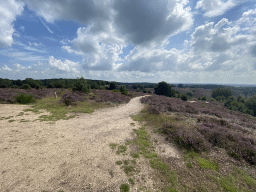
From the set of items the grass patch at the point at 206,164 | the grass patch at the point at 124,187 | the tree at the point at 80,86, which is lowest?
the grass patch at the point at 206,164

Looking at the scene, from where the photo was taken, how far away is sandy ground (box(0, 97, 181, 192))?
14.7 feet

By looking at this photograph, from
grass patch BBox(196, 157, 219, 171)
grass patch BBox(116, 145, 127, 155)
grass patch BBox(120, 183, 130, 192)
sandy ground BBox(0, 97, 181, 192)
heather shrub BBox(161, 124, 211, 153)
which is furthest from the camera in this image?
heather shrub BBox(161, 124, 211, 153)

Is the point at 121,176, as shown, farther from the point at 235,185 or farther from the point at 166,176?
the point at 235,185

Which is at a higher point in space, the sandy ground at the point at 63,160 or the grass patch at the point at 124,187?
the sandy ground at the point at 63,160

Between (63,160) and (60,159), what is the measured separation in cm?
24

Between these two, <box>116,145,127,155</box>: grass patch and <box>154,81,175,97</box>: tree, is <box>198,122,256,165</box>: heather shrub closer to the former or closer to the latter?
<box>116,145,127,155</box>: grass patch

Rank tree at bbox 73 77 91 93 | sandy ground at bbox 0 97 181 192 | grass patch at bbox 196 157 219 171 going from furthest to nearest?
1. tree at bbox 73 77 91 93
2. grass patch at bbox 196 157 219 171
3. sandy ground at bbox 0 97 181 192

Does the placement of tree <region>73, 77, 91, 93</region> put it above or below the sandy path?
above

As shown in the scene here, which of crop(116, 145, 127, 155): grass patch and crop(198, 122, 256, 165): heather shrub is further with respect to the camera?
crop(116, 145, 127, 155): grass patch


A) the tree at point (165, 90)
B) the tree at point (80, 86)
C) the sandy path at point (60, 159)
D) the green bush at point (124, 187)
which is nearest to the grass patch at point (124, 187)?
the green bush at point (124, 187)

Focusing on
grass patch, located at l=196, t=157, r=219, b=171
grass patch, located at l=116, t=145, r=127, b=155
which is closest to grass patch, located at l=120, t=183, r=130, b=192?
grass patch, located at l=116, t=145, r=127, b=155

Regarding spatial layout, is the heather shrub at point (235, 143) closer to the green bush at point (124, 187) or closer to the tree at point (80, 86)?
the green bush at point (124, 187)

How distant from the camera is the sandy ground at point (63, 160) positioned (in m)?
4.48

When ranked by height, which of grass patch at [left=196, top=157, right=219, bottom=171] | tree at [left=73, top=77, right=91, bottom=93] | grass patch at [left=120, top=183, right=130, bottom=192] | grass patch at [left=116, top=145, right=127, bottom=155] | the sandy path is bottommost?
grass patch at [left=196, top=157, right=219, bottom=171]
